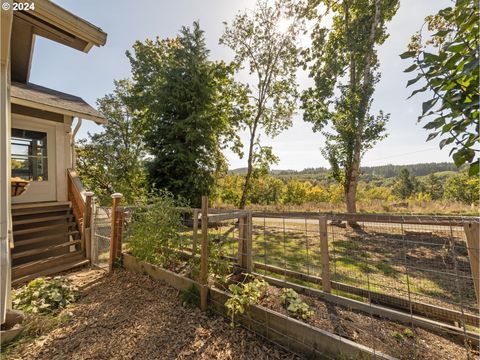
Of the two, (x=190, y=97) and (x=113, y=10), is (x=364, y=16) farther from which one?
(x=113, y=10)

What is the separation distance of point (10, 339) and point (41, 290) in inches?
37.2

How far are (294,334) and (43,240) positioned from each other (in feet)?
18.1

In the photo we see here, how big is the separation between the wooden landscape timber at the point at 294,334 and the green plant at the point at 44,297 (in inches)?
84.8

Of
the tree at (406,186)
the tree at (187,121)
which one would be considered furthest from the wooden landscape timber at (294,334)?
the tree at (406,186)

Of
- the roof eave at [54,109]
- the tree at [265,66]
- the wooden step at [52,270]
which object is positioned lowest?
the wooden step at [52,270]

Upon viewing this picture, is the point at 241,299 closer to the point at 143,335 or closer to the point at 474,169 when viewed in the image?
the point at 143,335

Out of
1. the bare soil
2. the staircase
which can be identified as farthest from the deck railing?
the bare soil

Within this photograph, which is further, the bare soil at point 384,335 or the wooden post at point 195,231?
the wooden post at point 195,231

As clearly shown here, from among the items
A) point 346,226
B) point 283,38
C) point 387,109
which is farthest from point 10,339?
point 283,38

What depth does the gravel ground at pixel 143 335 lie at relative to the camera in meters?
2.20

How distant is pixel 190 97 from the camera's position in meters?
9.98

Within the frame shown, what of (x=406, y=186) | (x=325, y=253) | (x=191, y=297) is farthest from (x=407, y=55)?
(x=406, y=186)

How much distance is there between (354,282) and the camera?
137 inches

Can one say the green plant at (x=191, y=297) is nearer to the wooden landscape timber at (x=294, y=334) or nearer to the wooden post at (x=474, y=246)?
the wooden landscape timber at (x=294, y=334)
